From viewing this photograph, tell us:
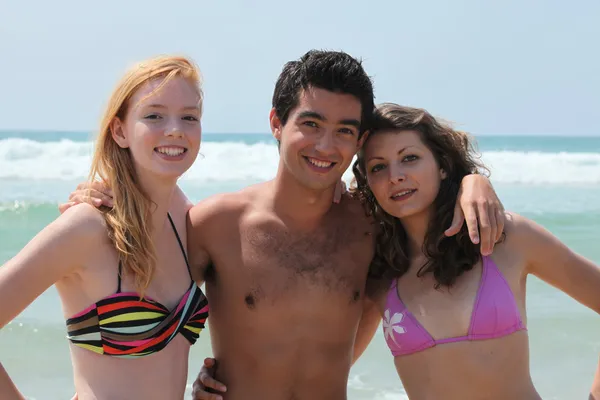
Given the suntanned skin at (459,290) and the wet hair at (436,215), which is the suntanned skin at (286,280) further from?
the suntanned skin at (459,290)

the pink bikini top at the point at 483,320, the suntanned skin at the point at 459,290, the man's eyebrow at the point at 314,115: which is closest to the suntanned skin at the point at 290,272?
the man's eyebrow at the point at 314,115

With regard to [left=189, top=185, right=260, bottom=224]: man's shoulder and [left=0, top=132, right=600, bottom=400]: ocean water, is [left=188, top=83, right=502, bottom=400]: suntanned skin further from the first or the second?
[left=0, top=132, right=600, bottom=400]: ocean water

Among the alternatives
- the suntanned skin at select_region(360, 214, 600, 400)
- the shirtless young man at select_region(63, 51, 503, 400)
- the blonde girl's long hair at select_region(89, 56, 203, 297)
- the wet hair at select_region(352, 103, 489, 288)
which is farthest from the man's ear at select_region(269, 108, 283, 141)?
the suntanned skin at select_region(360, 214, 600, 400)

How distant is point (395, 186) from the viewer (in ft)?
10.9

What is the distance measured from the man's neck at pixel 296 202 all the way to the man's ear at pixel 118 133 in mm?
864

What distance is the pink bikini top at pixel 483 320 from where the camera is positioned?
3.10m

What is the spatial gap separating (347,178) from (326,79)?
13.6 m

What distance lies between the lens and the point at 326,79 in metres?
3.42

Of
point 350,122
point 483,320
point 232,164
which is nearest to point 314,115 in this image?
point 350,122

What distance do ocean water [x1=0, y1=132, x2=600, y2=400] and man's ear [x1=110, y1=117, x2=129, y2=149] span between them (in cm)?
315

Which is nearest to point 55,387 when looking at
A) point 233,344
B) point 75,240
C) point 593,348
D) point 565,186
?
point 233,344

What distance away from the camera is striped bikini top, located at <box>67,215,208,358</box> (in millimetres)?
2854

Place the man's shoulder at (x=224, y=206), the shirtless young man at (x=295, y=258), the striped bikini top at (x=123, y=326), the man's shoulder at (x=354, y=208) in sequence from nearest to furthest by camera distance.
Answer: the striped bikini top at (x=123, y=326), the shirtless young man at (x=295, y=258), the man's shoulder at (x=224, y=206), the man's shoulder at (x=354, y=208)

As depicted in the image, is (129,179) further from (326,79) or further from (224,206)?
(326,79)
